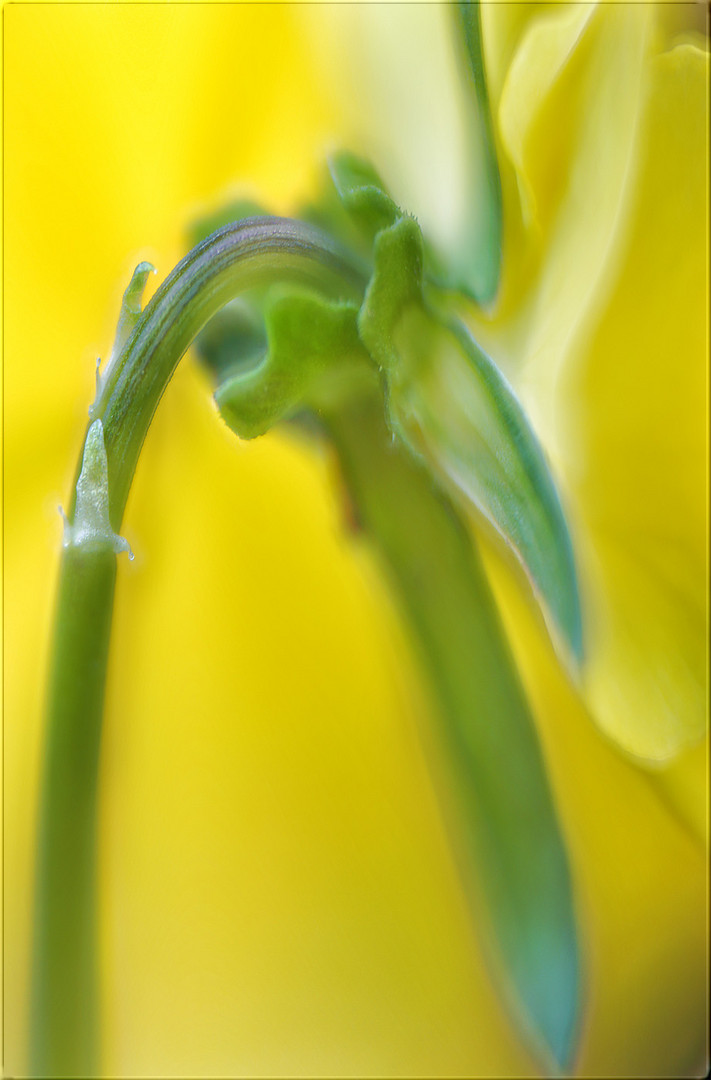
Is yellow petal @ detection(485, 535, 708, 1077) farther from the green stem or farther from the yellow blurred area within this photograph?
the green stem

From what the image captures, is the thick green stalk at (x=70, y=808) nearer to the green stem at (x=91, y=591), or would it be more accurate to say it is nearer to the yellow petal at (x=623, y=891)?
the green stem at (x=91, y=591)

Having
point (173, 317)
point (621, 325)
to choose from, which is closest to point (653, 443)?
point (621, 325)

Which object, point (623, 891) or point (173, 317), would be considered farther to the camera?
point (623, 891)

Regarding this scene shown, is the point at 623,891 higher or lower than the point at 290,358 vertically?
lower

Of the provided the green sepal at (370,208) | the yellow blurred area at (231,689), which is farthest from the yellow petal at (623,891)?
the green sepal at (370,208)

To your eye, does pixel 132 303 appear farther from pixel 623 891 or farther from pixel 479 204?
pixel 623 891

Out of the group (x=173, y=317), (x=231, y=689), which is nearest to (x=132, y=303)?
(x=173, y=317)

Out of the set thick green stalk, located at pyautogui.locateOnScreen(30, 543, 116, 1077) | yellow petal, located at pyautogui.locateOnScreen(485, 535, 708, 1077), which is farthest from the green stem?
yellow petal, located at pyautogui.locateOnScreen(485, 535, 708, 1077)
